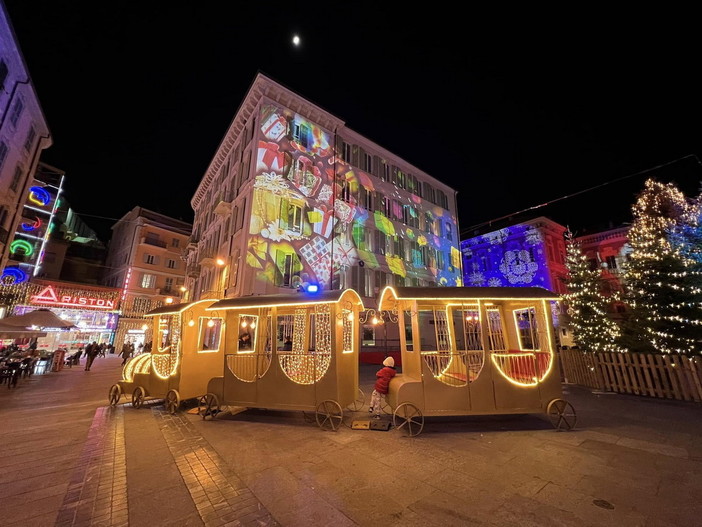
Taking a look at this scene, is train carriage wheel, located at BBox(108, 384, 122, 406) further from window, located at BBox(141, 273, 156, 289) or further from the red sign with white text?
window, located at BBox(141, 273, 156, 289)

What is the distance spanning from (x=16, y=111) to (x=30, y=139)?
311 cm

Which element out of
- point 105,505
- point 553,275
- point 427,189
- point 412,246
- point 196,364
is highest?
point 427,189

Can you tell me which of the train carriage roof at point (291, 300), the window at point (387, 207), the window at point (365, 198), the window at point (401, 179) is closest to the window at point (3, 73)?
the train carriage roof at point (291, 300)

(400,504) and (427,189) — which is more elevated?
(427,189)

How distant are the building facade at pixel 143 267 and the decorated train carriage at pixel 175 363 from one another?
1029 inches

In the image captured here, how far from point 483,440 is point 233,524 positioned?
15.7 feet

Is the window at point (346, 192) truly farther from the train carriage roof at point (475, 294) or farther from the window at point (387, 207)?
the train carriage roof at point (475, 294)

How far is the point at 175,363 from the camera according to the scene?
339 inches

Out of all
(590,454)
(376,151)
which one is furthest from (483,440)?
(376,151)

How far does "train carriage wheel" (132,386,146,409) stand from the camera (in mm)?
8977

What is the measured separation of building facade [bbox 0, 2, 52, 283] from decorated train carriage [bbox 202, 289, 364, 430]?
77.4 ft

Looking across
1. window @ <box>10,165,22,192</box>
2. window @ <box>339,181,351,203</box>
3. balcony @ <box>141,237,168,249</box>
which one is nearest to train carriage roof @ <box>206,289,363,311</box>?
window @ <box>339,181,351,203</box>

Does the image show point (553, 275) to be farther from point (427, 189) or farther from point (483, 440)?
point (483, 440)

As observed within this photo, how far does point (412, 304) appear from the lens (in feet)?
25.3
